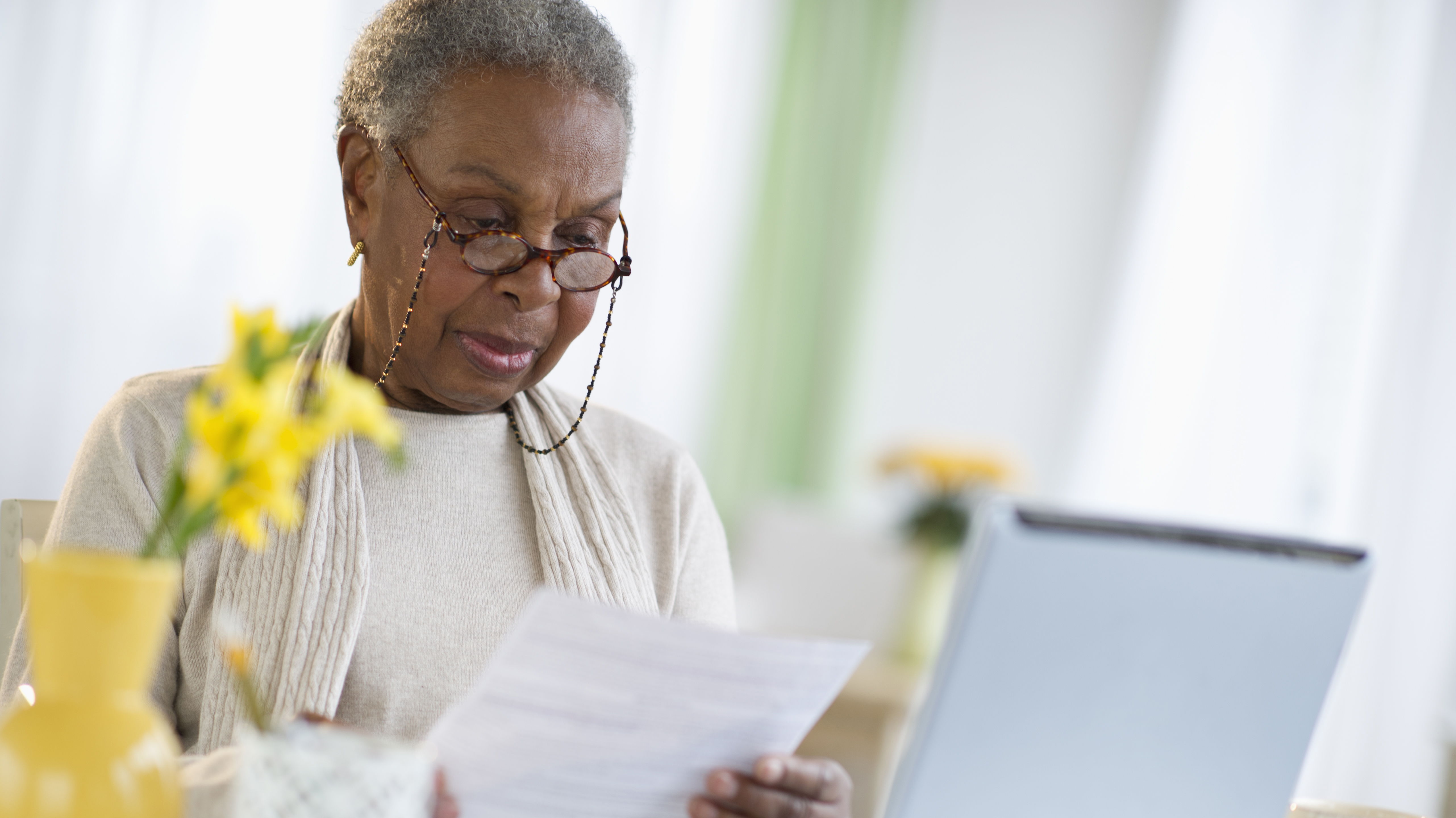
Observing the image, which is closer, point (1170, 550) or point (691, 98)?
point (1170, 550)

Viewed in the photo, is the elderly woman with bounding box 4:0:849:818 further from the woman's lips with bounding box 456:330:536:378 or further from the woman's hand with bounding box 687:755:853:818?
the woman's hand with bounding box 687:755:853:818

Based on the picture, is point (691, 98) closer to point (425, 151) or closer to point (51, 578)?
point (425, 151)

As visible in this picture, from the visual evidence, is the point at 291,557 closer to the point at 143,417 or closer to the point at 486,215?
the point at 143,417

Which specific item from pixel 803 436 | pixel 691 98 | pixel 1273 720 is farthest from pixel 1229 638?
pixel 803 436

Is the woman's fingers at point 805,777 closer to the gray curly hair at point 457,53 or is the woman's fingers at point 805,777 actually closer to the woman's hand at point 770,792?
the woman's hand at point 770,792

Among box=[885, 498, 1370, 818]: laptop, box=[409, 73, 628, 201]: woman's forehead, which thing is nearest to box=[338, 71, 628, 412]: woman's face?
box=[409, 73, 628, 201]: woman's forehead

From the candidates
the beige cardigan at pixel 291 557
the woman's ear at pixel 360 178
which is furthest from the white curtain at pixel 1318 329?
the woman's ear at pixel 360 178

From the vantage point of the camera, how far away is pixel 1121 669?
84cm

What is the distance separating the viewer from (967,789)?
2.77 ft

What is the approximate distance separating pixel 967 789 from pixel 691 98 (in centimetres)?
356

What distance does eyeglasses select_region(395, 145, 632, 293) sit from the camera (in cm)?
130

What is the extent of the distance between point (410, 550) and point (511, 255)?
1.06ft

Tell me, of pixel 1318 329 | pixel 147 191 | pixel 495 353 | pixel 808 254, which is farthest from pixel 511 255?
pixel 808 254

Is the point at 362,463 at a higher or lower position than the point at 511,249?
lower
